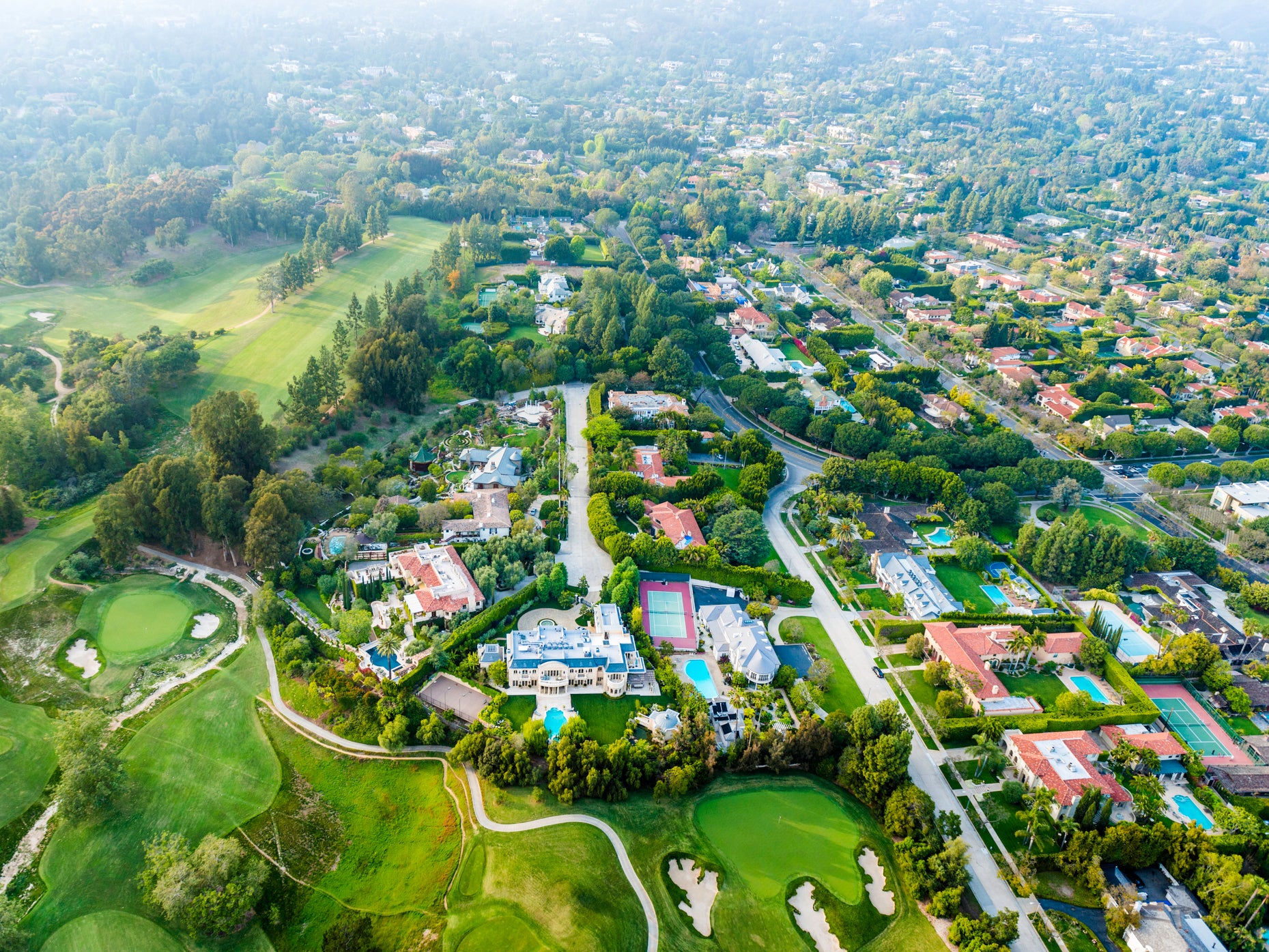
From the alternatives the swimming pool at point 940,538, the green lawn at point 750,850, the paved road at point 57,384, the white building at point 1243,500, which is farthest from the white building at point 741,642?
the paved road at point 57,384

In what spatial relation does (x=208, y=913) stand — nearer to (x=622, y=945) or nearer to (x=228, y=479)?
(x=622, y=945)

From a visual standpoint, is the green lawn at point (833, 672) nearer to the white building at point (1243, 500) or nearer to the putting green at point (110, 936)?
the putting green at point (110, 936)

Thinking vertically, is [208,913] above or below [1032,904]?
above

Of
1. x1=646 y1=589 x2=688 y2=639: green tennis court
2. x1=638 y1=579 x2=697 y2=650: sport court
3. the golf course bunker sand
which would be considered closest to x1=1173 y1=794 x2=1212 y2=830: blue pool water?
the golf course bunker sand

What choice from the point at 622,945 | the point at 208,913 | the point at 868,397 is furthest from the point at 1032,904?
the point at 868,397

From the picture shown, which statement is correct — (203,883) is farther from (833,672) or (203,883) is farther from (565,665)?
(833,672)
